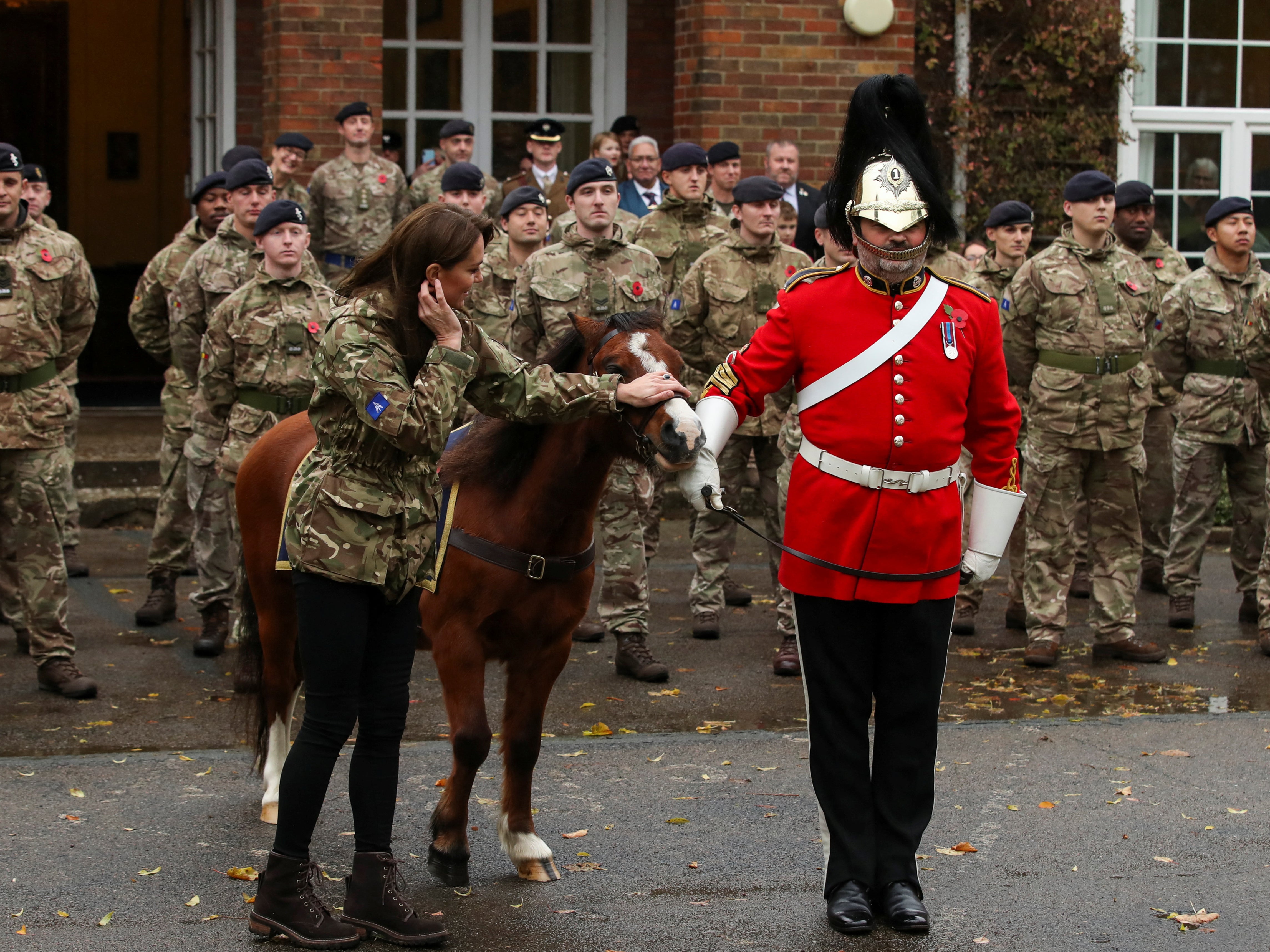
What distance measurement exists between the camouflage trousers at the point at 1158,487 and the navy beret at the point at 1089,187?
243 centimetres

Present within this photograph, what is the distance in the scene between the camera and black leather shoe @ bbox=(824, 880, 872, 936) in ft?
15.1

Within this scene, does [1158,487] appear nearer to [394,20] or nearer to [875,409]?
[875,409]

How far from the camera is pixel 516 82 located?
44.2ft

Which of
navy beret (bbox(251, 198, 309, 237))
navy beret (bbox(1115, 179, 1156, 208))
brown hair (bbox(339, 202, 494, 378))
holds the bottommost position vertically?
brown hair (bbox(339, 202, 494, 378))

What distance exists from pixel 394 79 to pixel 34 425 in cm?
657

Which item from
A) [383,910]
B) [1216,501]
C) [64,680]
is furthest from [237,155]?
[383,910]

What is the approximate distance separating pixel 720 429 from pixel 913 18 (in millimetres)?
9280

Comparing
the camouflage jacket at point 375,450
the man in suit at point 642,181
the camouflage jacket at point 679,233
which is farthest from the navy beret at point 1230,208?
the camouflage jacket at point 375,450

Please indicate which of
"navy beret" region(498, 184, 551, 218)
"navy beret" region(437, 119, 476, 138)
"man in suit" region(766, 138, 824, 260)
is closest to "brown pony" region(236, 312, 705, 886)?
"navy beret" region(498, 184, 551, 218)

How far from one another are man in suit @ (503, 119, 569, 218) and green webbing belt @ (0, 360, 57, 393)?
5.04m

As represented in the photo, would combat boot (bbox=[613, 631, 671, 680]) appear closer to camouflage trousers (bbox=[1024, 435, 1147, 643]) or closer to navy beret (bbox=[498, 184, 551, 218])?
camouflage trousers (bbox=[1024, 435, 1147, 643])

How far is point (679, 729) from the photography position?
Result: 22.5 feet

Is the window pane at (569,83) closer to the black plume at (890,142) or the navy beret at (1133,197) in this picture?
the navy beret at (1133,197)

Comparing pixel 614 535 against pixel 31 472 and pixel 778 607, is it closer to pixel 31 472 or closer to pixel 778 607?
pixel 778 607
